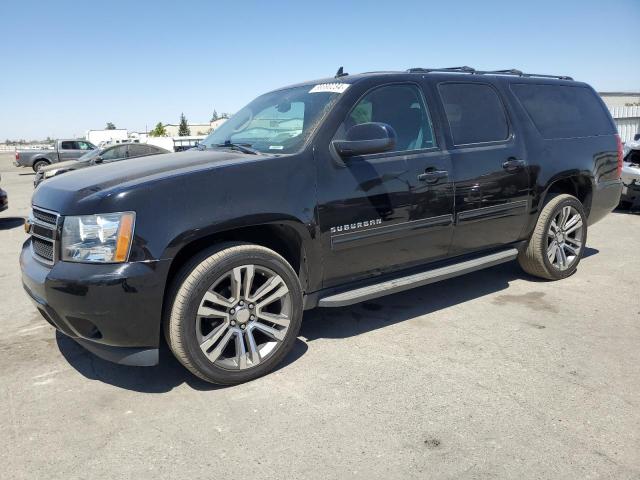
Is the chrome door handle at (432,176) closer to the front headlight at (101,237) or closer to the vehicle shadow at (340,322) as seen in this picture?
the vehicle shadow at (340,322)

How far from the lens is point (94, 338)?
2842mm

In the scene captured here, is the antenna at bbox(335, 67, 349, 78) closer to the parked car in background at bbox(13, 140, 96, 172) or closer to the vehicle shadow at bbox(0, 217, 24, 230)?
the vehicle shadow at bbox(0, 217, 24, 230)

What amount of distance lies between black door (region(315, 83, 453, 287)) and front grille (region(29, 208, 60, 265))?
157 cm

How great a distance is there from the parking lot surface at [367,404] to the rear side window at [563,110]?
1.72 meters

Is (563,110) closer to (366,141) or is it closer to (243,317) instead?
(366,141)

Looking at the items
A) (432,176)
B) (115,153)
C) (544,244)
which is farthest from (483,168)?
(115,153)

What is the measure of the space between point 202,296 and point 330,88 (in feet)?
6.01

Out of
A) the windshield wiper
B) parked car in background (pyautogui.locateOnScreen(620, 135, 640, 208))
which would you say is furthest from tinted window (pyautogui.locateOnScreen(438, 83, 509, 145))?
parked car in background (pyautogui.locateOnScreen(620, 135, 640, 208))

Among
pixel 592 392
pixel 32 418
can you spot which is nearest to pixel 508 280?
pixel 592 392

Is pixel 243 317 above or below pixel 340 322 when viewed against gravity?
above

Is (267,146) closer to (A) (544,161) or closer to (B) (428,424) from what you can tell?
(B) (428,424)

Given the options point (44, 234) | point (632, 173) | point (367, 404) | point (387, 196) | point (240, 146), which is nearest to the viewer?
point (367, 404)

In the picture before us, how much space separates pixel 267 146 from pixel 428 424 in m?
2.08

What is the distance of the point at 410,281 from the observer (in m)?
3.82
